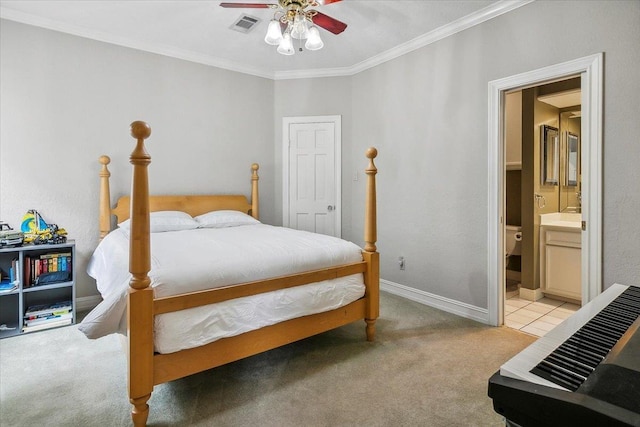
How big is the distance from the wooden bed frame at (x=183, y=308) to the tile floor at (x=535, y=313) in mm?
1451

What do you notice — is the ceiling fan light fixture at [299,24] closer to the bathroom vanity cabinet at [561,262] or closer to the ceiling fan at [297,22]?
the ceiling fan at [297,22]

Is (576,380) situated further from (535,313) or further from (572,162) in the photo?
(572,162)

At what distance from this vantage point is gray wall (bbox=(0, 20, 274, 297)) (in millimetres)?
3023

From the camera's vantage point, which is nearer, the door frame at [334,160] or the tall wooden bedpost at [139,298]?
the tall wooden bedpost at [139,298]

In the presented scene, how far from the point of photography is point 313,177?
14.8 feet

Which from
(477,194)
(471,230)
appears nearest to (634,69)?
(477,194)

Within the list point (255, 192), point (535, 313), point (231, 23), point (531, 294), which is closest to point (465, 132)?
point (535, 313)

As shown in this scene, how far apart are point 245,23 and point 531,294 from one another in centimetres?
410

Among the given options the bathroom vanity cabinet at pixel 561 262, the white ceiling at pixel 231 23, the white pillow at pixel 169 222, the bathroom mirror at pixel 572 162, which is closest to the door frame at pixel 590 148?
the white ceiling at pixel 231 23

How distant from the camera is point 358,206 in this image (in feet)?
14.2

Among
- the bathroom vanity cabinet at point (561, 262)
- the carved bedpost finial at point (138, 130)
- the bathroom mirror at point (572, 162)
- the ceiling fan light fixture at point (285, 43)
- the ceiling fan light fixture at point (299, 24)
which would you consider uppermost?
the ceiling fan light fixture at point (299, 24)

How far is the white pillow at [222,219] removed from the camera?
3.59 metres

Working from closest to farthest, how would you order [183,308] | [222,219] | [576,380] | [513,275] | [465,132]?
1. [576,380]
2. [183,308]
3. [465,132]
4. [222,219]
5. [513,275]

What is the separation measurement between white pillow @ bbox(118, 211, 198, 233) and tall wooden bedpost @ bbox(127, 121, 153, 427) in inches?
69.0
